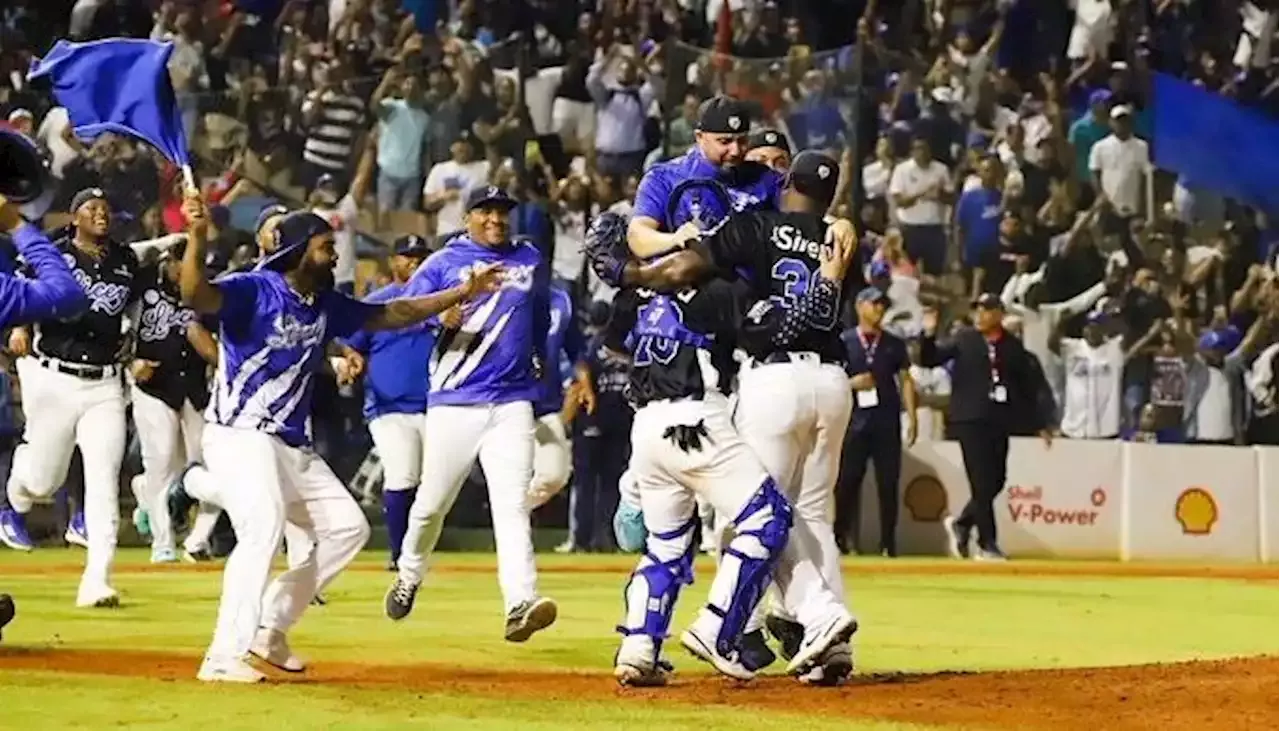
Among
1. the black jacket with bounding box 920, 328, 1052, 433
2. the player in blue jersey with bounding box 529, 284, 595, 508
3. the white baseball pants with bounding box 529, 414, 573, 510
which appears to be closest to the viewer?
the player in blue jersey with bounding box 529, 284, 595, 508

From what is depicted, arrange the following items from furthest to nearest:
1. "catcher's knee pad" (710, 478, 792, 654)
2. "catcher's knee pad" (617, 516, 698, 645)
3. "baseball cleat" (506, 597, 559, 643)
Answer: "baseball cleat" (506, 597, 559, 643) < "catcher's knee pad" (617, 516, 698, 645) < "catcher's knee pad" (710, 478, 792, 654)

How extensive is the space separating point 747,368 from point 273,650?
251cm

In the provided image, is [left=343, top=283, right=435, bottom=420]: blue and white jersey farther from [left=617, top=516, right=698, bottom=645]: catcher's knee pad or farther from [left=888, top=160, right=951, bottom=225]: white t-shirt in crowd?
[left=888, top=160, right=951, bottom=225]: white t-shirt in crowd

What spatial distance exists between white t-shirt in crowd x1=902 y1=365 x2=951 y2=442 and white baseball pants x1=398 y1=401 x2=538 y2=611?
1191cm

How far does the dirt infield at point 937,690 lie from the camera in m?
8.85

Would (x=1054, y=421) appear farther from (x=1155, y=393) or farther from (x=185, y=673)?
(x=185, y=673)

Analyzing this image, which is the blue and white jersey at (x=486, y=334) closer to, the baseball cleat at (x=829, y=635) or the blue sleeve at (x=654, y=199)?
the blue sleeve at (x=654, y=199)

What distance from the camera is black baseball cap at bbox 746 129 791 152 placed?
10.4 meters

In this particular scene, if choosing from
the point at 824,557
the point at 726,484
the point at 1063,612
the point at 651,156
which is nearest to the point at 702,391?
the point at 726,484

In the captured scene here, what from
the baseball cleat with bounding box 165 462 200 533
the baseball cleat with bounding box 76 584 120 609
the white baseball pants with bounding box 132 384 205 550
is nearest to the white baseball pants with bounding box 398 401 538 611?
the baseball cleat with bounding box 76 584 120 609

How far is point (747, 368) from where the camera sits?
1038 centimetres

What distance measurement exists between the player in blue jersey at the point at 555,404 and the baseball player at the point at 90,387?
327 cm

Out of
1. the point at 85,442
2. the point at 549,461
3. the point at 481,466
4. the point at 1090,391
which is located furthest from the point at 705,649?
the point at 1090,391

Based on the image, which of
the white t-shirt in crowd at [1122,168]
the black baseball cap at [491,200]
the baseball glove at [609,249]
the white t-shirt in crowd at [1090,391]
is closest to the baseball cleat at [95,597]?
the black baseball cap at [491,200]
